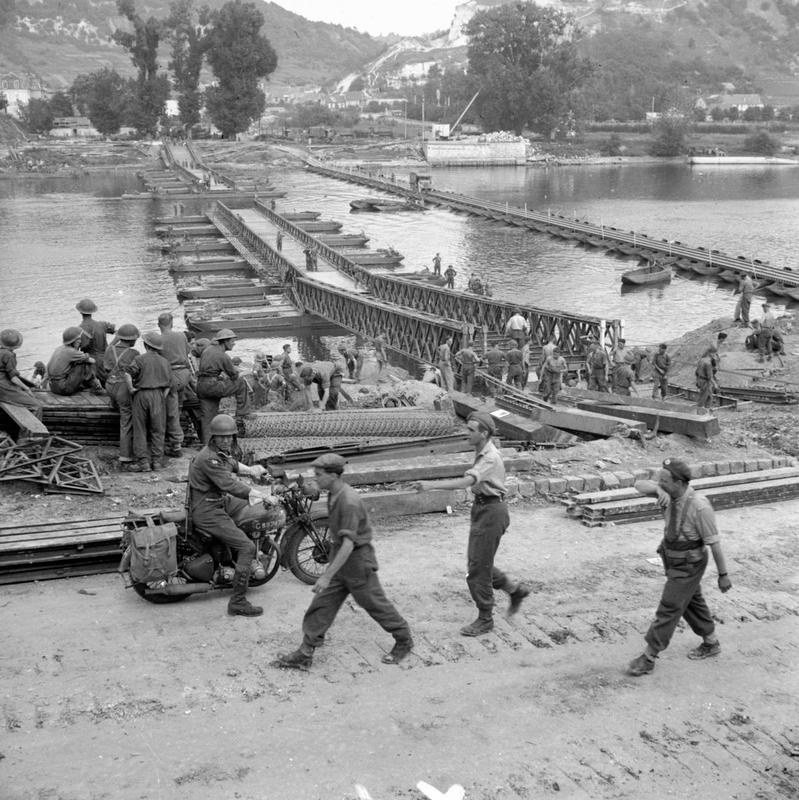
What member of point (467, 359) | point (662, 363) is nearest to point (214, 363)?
point (467, 359)

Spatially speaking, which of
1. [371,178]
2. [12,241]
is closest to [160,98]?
[371,178]

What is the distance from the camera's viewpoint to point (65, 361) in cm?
1244

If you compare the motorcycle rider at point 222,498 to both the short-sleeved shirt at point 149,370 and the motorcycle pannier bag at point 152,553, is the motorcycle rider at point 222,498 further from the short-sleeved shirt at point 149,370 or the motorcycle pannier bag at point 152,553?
the short-sleeved shirt at point 149,370

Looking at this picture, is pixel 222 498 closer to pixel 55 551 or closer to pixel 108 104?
pixel 55 551

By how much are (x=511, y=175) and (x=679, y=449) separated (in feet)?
322

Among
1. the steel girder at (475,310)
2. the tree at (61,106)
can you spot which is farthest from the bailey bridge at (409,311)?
the tree at (61,106)

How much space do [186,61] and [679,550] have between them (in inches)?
4864

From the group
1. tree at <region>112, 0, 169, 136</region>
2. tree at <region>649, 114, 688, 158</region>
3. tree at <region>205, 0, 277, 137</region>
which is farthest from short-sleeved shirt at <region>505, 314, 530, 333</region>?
tree at <region>649, 114, 688, 158</region>

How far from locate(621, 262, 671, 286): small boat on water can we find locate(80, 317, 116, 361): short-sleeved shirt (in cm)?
3331

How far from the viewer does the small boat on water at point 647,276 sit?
43.6 metres

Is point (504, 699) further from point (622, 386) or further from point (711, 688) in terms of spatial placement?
point (622, 386)

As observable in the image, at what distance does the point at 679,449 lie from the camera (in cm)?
1352

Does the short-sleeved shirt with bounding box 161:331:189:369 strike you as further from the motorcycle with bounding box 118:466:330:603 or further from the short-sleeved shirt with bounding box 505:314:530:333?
the short-sleeved shirt with bounding box 505:314:530:333

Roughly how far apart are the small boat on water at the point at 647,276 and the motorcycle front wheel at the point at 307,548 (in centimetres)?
3684
